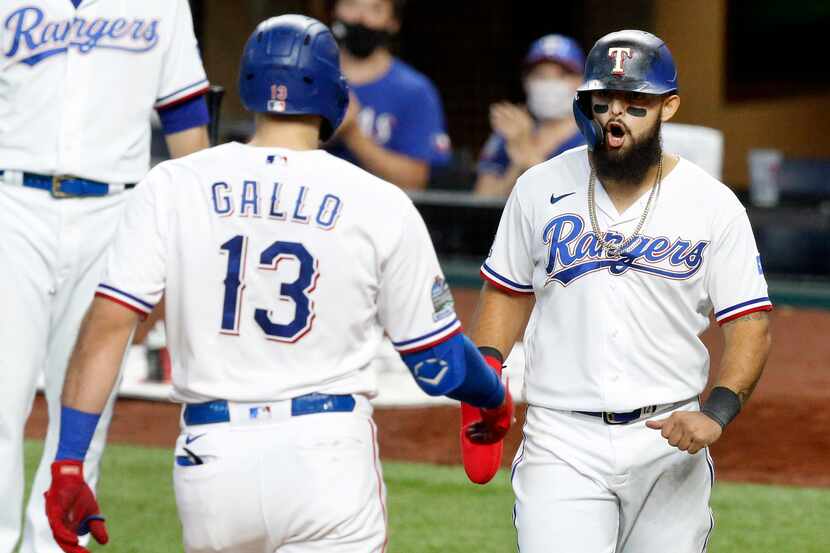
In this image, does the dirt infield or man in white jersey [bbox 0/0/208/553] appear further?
the dirt infield

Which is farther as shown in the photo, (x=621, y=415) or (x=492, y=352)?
(x=492, y=352)

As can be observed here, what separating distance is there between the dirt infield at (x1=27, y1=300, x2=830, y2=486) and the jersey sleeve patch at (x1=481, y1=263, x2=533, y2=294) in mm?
3249

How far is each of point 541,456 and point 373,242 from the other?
88 cm

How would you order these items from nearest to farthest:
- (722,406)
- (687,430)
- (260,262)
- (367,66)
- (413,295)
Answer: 1. (260,262)
2. (413,295)
3. (687,430)
4. (722,406)
5. (367,66)

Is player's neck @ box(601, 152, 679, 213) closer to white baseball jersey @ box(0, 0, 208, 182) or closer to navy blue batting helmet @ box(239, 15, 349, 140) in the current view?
navy blue batting helmet @ box(239, 15, 349, 140)

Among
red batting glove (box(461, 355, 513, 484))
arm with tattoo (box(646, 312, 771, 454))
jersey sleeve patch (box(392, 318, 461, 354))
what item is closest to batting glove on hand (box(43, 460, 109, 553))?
jersey sleeve patch (box(392, 318, 461, 354))

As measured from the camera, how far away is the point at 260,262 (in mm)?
3053

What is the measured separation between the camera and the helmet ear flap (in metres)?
3.70

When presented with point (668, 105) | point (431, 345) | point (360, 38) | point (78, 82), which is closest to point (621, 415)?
point (431, 345)

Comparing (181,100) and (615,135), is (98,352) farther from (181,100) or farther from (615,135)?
(181,100)

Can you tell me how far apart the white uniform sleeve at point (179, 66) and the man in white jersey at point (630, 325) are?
4.56 feet

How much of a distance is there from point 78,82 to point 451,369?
1761 mm

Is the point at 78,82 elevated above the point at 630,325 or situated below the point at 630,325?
above

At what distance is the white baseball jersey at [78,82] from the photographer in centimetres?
432
